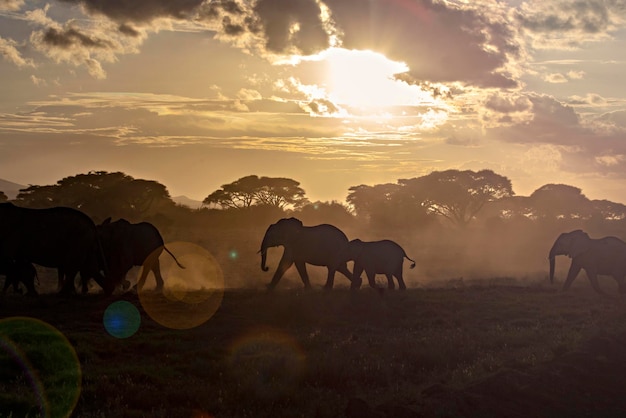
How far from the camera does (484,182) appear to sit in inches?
2960

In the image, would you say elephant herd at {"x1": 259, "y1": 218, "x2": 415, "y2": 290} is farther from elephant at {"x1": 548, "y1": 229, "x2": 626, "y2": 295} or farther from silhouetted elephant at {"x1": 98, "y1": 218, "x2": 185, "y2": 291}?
elephant at {"x1": 548, "y1": 229, "x2": 626, "y2": 295}

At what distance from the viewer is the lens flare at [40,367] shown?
9.15 meters

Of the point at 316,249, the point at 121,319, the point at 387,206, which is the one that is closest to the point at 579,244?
the point at 316,249

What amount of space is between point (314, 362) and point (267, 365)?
2.79ft

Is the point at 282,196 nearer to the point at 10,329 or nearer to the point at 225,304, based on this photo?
the point at 225,304

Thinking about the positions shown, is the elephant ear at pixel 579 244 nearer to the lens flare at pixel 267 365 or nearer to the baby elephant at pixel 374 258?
the baby elephant at pixel 374 258

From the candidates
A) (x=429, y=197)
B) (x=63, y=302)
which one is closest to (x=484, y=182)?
(x=429, y=197)

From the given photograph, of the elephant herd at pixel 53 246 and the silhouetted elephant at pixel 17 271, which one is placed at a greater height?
the elephant herd at pixel 53 246

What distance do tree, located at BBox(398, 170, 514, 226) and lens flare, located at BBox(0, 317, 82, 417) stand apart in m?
64.6

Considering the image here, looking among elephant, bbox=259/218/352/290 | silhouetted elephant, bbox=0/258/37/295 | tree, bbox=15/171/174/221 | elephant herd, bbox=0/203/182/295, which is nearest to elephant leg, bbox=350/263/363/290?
elephant, bbox=259/218/352/290

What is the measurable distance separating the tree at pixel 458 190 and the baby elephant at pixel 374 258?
169 feet

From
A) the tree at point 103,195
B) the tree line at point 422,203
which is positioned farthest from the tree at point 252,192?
the tree at point 103,195

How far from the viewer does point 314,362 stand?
39.8ft

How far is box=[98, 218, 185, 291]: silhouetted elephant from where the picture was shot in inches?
802
